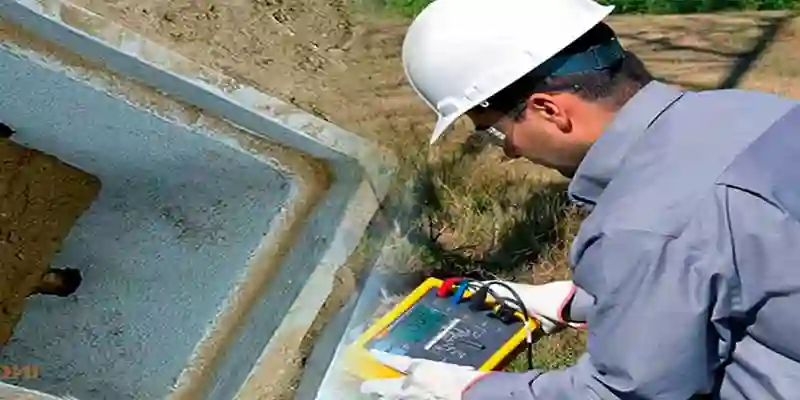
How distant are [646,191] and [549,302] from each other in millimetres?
847

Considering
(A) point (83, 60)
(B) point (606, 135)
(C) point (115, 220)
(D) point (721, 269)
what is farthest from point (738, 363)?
(C) point (115, 220)

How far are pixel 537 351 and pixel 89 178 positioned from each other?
1.38 m

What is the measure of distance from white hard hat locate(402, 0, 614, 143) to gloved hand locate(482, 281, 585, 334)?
1.90 ft

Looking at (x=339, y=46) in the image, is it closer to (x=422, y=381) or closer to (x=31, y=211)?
(x=31, y=211)

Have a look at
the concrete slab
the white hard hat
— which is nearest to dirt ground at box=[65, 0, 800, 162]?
the concrete slab

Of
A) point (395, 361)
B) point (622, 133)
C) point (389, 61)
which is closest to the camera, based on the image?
point (622, 133)

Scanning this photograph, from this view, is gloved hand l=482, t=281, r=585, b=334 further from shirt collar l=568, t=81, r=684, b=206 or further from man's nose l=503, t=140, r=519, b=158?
shirt collar l=568, t=81, r=684, b=206

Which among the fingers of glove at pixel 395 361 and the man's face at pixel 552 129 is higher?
the man's face at pixel 552 129

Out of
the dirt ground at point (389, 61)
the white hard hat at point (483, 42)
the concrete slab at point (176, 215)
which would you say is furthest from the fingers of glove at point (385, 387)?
the dirt ground at point (389, 61)

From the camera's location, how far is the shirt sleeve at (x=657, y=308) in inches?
65.6

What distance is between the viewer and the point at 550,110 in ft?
6.22

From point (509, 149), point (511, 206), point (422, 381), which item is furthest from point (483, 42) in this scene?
point (511, 206)

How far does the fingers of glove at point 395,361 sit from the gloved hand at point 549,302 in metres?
0.29

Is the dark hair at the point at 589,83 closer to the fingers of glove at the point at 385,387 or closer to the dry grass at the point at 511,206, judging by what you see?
the fingers of glove at the point at 385,387
